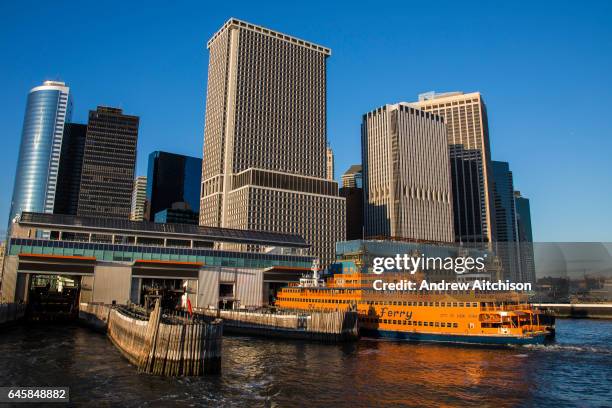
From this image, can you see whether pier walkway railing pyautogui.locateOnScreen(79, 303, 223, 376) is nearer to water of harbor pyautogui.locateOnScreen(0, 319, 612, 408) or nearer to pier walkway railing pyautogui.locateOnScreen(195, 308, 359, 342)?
water of harbor pyautogui.locateOnScreen(0, 319, 612, 408)

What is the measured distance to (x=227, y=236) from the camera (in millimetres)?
142750

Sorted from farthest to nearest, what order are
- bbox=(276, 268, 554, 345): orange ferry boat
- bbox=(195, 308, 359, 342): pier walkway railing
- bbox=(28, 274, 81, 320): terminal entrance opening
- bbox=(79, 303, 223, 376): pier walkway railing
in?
bbox=(28, 274, 81, 320): terminal entrance opening, bbox=(195, 308, 359, 342): pier walkway railing, bbox=(276, 268, 554, 345): orange ferry boat, bbox=(79, 303, 223, 376): pier walkway railing

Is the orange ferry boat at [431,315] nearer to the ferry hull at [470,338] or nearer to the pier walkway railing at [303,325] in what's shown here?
the ferry hull at [470,338]

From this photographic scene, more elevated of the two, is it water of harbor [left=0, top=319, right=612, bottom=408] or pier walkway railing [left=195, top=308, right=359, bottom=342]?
pier walkway railing [left=195, top=308, right=359, bottom=342]

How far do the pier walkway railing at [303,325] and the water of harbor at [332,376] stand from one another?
5032 millimetres

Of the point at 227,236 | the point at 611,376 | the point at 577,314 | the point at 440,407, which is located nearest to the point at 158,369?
the point at 440,407

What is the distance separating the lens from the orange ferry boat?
267 ft

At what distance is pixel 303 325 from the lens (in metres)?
89.2

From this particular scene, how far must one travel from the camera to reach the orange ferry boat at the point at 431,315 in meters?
81.3

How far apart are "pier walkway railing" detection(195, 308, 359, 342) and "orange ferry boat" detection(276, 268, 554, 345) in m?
7.75

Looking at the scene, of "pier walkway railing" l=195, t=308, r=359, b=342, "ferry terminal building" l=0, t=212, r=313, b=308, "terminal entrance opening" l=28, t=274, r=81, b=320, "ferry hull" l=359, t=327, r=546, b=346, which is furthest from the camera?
"terminal entrance opening" l=28, t=274, r=81, b=320

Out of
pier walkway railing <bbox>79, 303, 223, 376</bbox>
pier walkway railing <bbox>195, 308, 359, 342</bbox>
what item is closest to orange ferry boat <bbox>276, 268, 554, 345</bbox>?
pier walkway railing <bbox>195, 308, 359, 342</bbox>

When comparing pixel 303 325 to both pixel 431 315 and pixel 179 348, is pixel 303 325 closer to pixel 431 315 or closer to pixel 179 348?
pixel 431 315

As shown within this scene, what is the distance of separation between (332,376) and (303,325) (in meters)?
33.7
